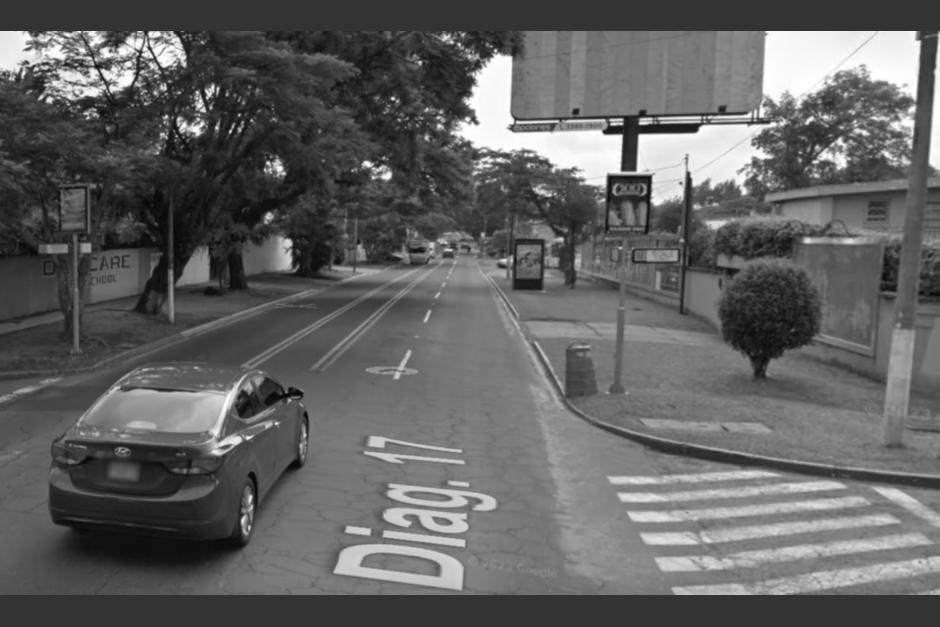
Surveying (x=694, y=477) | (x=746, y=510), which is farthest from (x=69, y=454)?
(x=694, y=477)

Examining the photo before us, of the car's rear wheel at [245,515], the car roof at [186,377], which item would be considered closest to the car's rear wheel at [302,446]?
the car roof at [186,377]

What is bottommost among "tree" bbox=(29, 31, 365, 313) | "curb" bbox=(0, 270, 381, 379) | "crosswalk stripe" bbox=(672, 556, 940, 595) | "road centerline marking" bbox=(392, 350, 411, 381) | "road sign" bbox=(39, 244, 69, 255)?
"curb" bbox=(0, 270, 381, 379)

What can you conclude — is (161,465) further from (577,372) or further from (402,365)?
(402,365)

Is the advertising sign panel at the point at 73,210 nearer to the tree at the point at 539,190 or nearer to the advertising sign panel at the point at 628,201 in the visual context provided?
the advertising sign panel at the point at 628,201

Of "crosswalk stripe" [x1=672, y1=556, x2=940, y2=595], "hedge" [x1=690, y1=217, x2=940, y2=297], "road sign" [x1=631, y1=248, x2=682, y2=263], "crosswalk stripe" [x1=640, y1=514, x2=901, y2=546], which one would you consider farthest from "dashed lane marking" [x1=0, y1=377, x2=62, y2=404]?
"hedge" [x1=690, y1=217, x2=940, y2=297]

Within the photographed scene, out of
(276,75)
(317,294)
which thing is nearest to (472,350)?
(276,75)

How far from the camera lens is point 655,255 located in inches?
520

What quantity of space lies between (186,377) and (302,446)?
7.08 feet

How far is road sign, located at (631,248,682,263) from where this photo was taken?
43.2 ft

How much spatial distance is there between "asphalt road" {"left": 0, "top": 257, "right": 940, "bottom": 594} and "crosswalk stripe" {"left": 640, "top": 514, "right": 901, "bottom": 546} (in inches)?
1.1

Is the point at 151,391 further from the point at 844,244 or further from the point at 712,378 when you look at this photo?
the point at 844,244

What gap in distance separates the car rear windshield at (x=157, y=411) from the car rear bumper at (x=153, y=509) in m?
0.52

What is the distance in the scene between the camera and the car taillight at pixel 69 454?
18.4ft

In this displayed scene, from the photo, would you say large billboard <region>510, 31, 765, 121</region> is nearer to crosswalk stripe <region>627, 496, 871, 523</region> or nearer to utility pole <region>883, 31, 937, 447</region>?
utility pole <region>883, 31, 937, 447</region>
